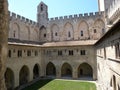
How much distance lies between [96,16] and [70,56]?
10.6 metres

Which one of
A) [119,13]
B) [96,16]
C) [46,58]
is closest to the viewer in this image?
[119,13]

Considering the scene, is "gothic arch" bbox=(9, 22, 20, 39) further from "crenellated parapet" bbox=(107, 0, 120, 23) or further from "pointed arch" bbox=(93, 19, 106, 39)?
"crenellated parapet" bbox=(107, 0, 120, 23)

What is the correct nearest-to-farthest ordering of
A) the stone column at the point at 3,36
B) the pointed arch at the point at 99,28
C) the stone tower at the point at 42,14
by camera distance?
1. the stone column at the point at 3,36
2. the pointed arch at the point at 99,28
3. the stone tower at the point at 42,14

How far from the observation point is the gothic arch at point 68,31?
3422cm

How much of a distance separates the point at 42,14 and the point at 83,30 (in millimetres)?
10926

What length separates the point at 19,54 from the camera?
73.9 feet

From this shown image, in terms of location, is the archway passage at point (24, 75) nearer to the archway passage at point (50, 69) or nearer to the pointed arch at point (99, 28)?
the archway passage at point (50, 69)

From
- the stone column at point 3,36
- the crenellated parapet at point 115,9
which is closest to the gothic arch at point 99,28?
the crenellated parapet at point 115,9

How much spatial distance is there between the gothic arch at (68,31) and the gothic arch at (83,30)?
1704 millimetres

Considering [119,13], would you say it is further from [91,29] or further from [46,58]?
[46,58]

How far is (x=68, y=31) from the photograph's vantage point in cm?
3456

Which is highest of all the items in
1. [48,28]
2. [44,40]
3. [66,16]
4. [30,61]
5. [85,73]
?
[66,16]

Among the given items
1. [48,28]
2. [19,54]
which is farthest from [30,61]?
[48,28]

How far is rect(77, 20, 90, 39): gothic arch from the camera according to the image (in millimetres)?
32903
